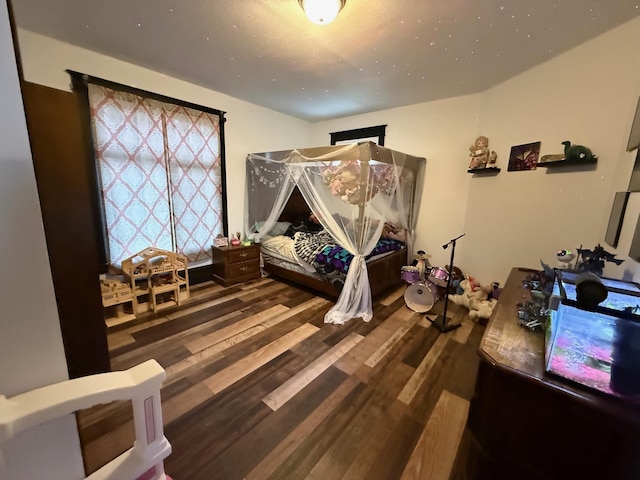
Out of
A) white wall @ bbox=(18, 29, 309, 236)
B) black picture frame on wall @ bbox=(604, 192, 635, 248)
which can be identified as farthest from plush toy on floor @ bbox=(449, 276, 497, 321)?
white wall @ bbox=(18, 29, 309, 236)

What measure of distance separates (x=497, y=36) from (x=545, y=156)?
1099mm

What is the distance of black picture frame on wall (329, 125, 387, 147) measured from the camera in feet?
12.8

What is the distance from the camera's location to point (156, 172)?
2926 millimetres

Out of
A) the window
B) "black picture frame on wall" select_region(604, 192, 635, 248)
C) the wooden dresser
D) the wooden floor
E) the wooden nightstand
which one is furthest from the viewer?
the wooden nightstand

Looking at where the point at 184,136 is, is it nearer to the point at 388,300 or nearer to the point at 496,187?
the point at 388,300

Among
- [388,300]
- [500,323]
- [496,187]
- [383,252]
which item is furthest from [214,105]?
[500,323]

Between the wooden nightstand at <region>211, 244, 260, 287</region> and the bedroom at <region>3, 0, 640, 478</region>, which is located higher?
the bedroom at <region>3, 0, 640, 478</region>

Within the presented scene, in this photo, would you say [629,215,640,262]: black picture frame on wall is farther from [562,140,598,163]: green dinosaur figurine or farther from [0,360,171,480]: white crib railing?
[0,360,171,480]: white crib railing

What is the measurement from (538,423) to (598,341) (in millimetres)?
415

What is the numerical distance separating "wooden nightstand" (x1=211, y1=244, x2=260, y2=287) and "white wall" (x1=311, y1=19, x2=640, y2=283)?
2431 mm

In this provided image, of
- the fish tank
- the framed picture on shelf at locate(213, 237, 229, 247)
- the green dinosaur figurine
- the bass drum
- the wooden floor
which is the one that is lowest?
the wooden floor

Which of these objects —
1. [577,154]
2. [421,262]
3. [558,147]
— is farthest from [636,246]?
[421,262]

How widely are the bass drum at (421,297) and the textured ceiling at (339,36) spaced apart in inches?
88.6

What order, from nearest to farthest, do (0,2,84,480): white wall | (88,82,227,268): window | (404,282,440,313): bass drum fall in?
(0,2,84,480): white wall < (88,82,227,268): window < (404,282,440,313): bass drum
